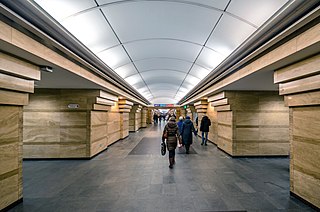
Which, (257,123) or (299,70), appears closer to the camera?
(299,70)

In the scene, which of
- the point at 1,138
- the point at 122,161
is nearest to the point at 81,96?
the point at 122,161

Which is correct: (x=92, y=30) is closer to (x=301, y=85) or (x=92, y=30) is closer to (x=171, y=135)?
Result: (x=171, y=135)

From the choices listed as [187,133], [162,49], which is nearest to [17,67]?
[162,49]

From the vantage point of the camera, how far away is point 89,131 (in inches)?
316

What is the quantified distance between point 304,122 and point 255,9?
8.18ft

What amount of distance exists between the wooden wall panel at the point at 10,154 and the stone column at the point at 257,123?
691cm

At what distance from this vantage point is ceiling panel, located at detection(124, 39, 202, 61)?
18.9ft

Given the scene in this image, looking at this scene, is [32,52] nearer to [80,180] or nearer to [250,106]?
[80,180]

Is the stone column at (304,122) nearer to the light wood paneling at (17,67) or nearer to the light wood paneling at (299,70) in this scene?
the light wood paneling at (299,70)

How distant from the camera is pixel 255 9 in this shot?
3418 mm

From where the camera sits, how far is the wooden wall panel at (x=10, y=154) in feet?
12.0

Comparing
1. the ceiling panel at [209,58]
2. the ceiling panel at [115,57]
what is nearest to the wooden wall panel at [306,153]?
the ceiling panel at [209,58]

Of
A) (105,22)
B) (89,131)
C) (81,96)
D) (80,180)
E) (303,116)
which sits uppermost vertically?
(105,22)

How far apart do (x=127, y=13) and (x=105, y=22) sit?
20.9 inches
